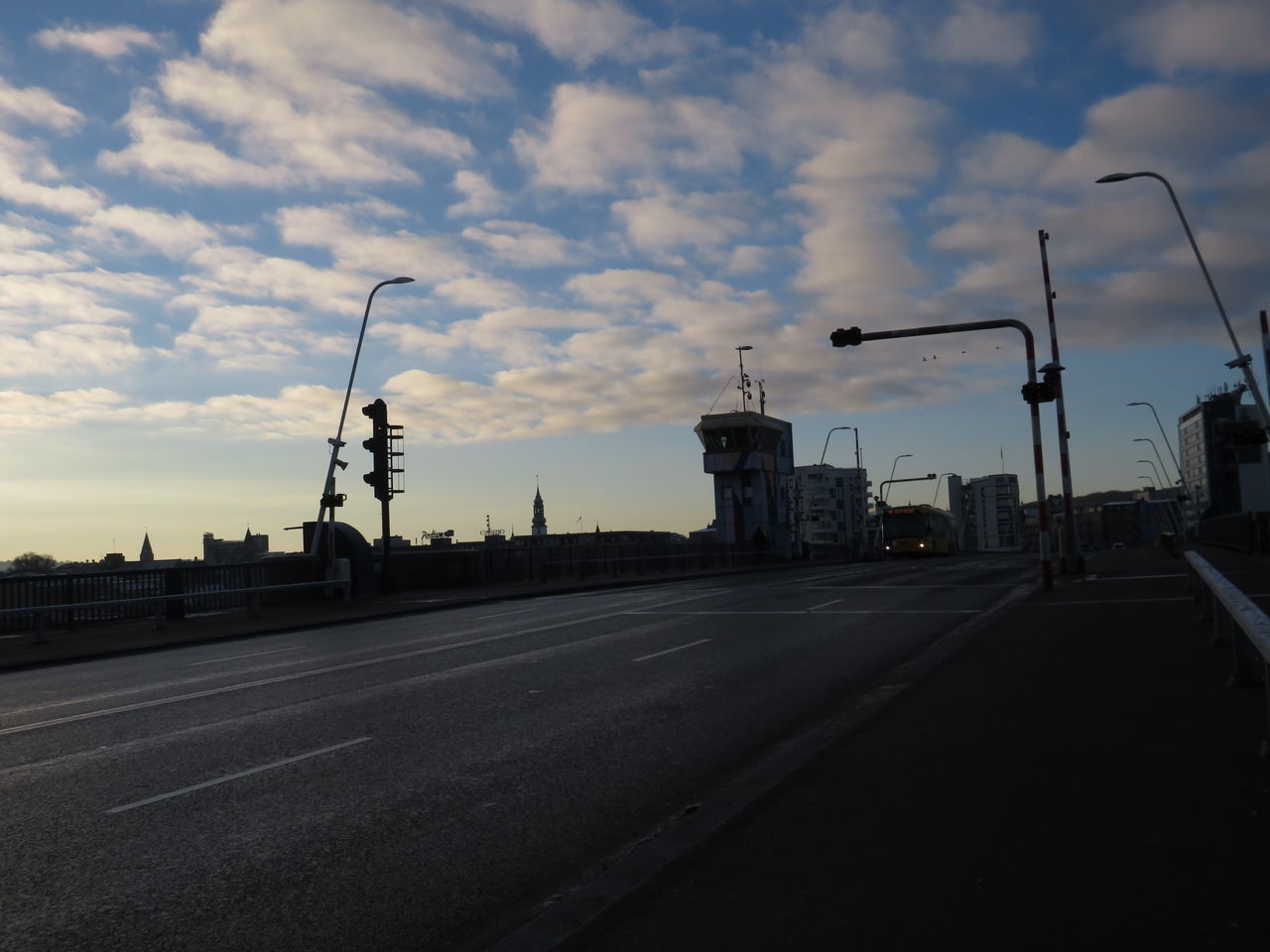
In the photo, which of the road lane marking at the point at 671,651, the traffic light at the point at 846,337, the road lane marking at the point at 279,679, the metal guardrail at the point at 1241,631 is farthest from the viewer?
the traffic light at the point at 846,337

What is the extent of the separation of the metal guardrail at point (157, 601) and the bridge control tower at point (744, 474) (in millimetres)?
45948

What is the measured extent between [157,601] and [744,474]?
176 ft

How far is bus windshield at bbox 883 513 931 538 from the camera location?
64.9m

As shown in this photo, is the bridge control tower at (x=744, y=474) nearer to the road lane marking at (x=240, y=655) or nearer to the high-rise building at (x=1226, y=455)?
the high-rise building at (x=1226, y=455)

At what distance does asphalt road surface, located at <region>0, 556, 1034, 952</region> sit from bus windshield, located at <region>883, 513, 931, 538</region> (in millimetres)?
49533

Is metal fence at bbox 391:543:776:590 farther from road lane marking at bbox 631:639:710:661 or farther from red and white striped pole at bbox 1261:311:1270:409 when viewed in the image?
red and white striped pole at bbox 1261:311:1270:409

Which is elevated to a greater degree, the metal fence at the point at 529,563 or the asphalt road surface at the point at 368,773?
the metal fence at the point at 529,563

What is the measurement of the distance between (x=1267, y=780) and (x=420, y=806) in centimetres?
502

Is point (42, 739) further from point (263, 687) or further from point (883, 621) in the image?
point (883, 621)

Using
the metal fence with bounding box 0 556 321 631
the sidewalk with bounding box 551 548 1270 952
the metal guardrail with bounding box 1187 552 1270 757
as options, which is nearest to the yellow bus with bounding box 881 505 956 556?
the metal fence with bounding box 0 556 321 631

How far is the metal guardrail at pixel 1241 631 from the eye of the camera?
6273mm

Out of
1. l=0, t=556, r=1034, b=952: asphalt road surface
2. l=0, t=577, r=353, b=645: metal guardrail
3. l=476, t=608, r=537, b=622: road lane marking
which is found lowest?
l=0, t=556, r=1034, b=952: asphalt road surface

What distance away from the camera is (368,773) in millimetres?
7508

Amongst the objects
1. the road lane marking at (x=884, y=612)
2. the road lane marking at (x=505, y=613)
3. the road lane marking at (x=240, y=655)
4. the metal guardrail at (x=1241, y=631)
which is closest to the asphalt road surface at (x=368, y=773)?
the road lane marking at (x=240, y=655)
